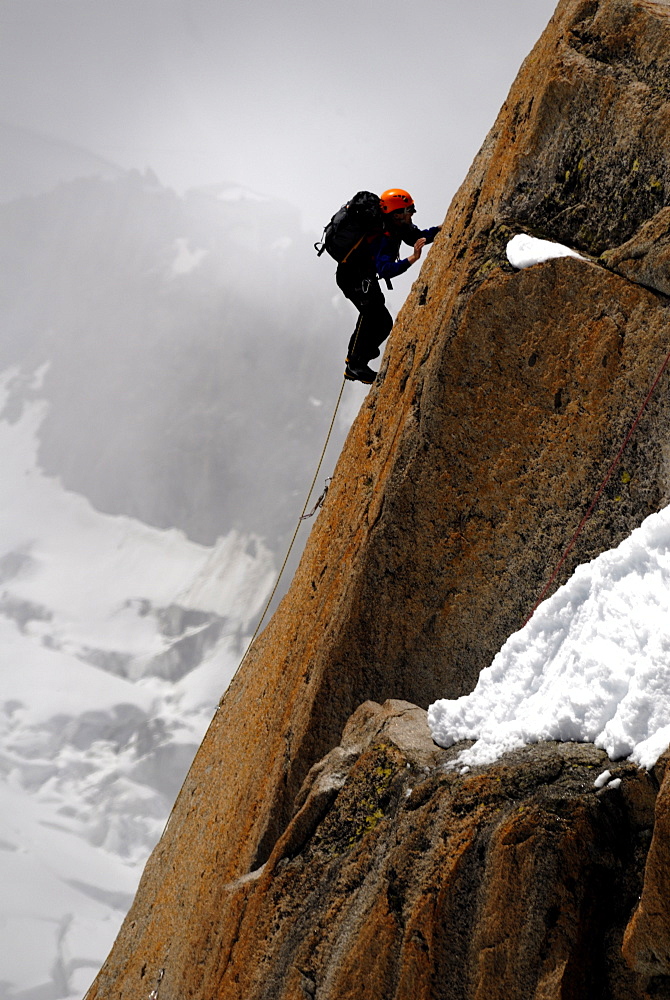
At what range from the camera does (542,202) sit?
704 centimetres

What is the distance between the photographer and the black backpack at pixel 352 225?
896 cm

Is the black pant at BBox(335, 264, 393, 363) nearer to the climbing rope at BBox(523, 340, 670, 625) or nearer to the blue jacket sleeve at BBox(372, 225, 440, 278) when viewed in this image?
the blue jacket sleeve at BBox(372, 225, 440, 278)

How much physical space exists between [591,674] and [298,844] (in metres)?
3.06

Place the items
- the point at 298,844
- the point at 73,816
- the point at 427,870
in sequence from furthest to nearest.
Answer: the point at 73,816, the point at 298,844, the point at 427,870

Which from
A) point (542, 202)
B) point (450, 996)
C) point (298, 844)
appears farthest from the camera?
point (542, 202)

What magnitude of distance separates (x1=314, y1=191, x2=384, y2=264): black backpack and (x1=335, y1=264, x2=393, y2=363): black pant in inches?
11.8

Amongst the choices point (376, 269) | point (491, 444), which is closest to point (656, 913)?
point (491, 444)

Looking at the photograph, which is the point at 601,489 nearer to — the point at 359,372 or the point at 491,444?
the point at 491,444

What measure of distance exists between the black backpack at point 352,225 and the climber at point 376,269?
61mm

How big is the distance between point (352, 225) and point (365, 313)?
4.01 feet

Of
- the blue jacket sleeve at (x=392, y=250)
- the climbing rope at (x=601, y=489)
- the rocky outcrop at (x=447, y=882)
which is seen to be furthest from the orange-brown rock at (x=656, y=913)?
the blue jacket sleeve at (x=392, y=250)

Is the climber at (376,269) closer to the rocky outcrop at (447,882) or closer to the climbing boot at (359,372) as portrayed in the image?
the climbing boot at (359,372)

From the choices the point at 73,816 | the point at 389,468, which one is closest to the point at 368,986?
the point at 389,468

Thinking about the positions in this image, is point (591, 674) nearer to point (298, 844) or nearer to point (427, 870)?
point (427, 870)
